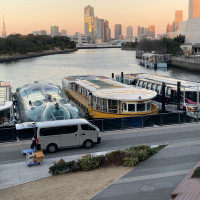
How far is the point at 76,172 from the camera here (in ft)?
47.2

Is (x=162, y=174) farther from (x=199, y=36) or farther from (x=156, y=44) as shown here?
(x=199, y=36)

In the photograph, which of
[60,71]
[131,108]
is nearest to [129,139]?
[131,108]

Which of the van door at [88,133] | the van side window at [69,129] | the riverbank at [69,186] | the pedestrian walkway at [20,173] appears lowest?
the pedestrian walkway at [20,173]

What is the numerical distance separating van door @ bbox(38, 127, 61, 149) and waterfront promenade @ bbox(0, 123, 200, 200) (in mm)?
647

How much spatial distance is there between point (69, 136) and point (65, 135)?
24cm

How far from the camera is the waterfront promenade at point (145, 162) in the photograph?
12266 millimetres

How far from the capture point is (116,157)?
605 inches

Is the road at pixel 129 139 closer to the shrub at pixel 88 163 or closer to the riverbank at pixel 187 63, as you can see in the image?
the shrub at pixel 88 163

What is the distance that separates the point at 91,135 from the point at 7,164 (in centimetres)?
487

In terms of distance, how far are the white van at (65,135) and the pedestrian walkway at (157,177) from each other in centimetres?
394

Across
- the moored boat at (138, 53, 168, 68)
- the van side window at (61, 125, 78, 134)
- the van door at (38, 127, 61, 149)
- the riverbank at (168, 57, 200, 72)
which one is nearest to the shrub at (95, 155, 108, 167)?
the van side window at (61, 125, 78, 134)

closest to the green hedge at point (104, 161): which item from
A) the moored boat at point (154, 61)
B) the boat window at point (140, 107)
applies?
the boat window at point (140, 107)

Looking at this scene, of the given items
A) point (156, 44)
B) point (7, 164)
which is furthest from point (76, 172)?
point (156, 44)

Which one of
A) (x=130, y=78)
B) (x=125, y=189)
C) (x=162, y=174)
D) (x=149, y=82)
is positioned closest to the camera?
(x=125, y=189)
